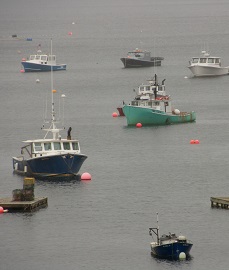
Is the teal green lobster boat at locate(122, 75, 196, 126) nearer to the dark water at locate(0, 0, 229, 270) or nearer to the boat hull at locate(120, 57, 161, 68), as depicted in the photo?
the dark water at locate(0, 0, 229, 270)

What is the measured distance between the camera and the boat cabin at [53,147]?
311 feet

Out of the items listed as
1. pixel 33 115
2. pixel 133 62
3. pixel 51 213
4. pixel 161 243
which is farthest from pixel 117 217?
pixel 133 62

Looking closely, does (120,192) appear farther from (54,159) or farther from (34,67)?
(34,67)

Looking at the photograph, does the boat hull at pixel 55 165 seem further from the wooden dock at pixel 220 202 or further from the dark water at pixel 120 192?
the wooden dock at pixel 220 202

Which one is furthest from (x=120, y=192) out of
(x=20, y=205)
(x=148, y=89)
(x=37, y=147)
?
(x=148, y=89)

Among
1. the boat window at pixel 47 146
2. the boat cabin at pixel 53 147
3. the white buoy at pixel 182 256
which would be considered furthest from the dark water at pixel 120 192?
the boat window at pixel 47 146

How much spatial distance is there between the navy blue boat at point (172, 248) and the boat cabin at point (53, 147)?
23.6 m

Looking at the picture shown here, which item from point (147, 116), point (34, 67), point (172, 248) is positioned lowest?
point (172, 248)

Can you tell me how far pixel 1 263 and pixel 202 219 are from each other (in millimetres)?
13976

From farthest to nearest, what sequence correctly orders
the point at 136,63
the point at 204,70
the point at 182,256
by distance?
the point at 136,63
the point at 204,70
the point at 182,256

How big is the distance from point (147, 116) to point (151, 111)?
59 cm

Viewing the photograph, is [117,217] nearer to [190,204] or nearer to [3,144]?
[190,204]

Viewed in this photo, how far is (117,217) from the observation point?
82.9 meters

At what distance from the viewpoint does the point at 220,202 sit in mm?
83812
